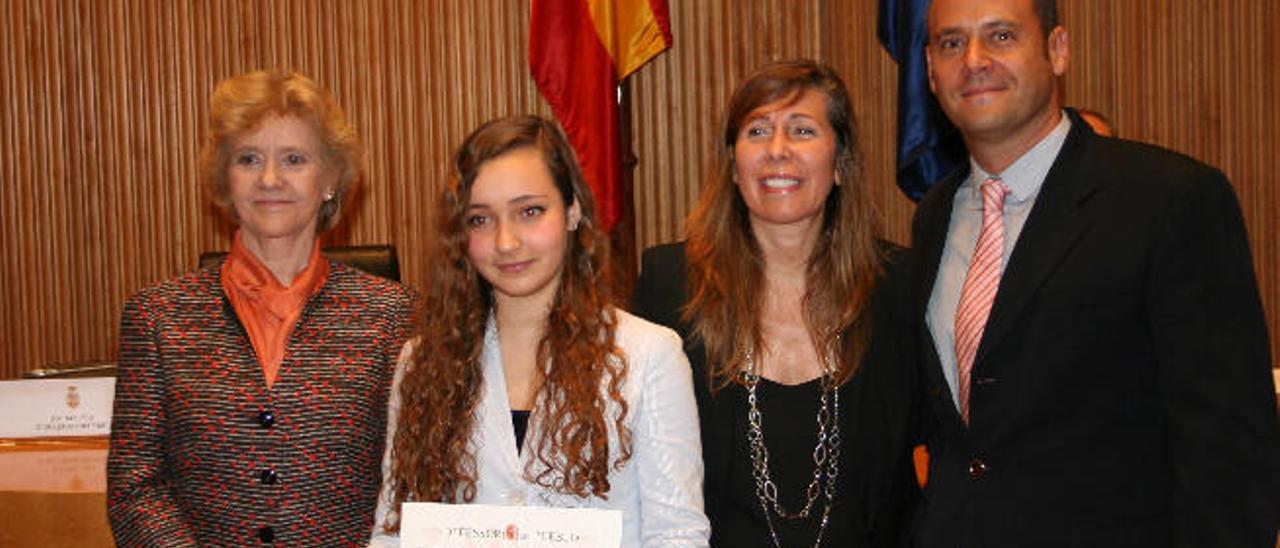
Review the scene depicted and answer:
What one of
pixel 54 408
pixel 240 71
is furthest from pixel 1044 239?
pixel 240 71

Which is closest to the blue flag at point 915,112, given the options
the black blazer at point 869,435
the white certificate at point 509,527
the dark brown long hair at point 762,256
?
the dark brown long hair at point 762,256

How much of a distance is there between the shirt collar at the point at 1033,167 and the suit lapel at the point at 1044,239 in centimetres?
5

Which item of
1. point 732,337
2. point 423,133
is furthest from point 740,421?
point 423,133

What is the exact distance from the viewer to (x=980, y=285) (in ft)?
6.54

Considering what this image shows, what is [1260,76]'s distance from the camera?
192 inches

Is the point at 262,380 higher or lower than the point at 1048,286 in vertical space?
lower

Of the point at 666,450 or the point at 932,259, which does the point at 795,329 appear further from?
the point at 666,450

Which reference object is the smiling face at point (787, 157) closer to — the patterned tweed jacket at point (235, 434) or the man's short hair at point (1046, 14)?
the man's short hair at point (1046, 14)

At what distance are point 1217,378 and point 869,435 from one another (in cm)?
65

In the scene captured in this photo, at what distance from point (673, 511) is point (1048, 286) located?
688 millimetres

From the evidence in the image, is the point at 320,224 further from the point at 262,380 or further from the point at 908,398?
the point at 908,398

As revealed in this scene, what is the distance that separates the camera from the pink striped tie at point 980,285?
197 cm

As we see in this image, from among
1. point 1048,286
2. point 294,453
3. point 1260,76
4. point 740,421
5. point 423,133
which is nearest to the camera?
point 1048,286

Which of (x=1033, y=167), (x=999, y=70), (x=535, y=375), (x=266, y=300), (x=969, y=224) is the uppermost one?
(x=999, y=70)
